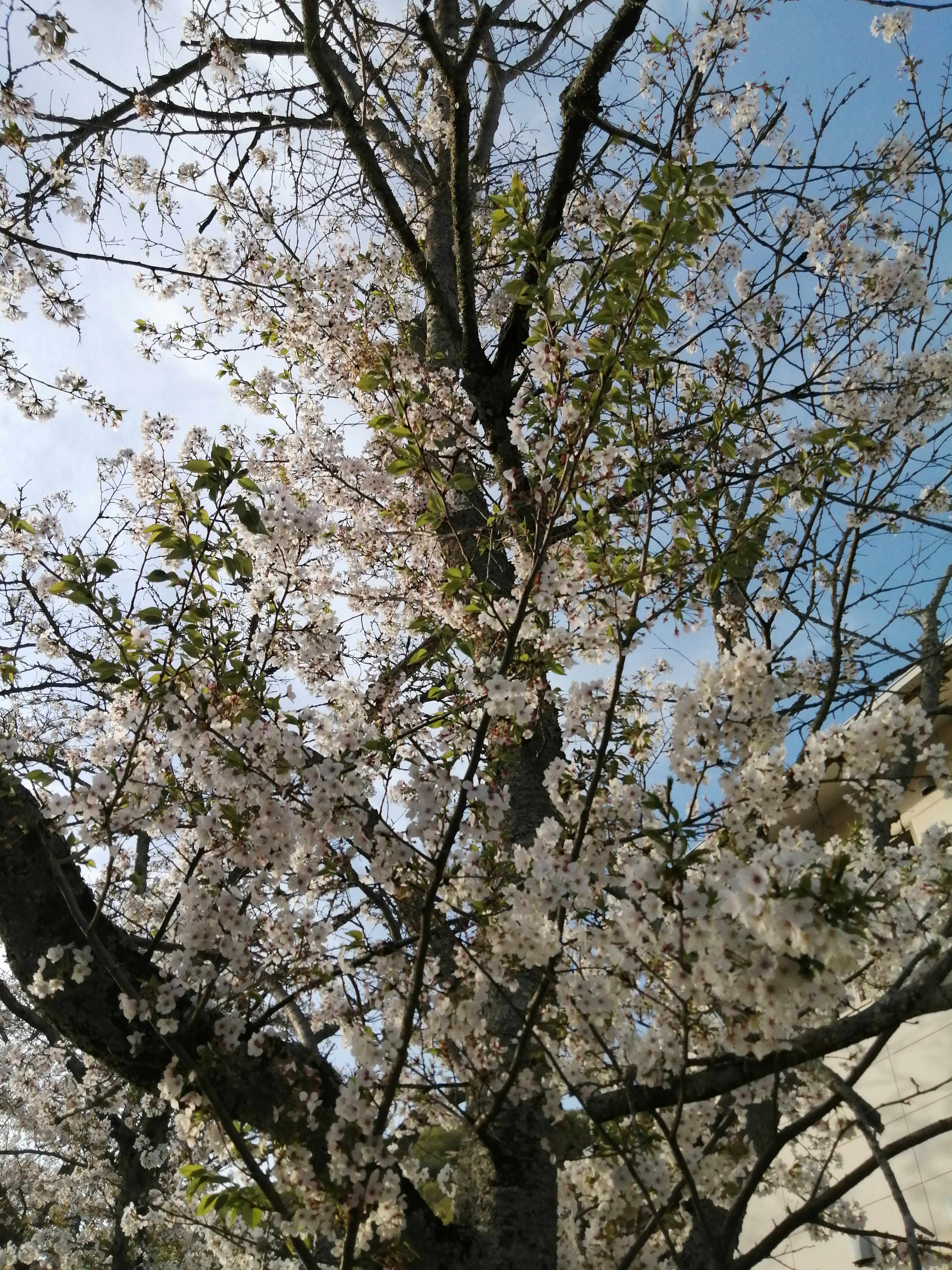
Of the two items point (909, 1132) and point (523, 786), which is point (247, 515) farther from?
point (909, 1132)

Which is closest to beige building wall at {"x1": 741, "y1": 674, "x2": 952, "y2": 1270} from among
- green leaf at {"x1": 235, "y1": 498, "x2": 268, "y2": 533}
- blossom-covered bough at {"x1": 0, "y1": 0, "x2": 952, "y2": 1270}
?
blossom-covered bough at {"x1": 0, "y1": 0, "x2": 952, "y2": 1270}

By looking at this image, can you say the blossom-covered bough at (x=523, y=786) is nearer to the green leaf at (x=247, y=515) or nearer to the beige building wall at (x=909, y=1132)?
the green leaf at (x=247, y=515)

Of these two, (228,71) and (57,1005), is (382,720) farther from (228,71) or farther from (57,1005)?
(228,71)

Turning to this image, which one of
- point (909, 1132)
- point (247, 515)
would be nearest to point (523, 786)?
point (247, 515)

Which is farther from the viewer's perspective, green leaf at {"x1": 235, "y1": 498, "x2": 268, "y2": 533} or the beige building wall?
the beige building wall

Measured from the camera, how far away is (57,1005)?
2320 mm

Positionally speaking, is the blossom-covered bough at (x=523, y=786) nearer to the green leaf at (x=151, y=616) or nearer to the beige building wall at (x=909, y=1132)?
the green leaf at (x=151, y=616)

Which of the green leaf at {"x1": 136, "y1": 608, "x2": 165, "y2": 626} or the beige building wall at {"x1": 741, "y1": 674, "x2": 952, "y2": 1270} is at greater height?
the green leaf at {"x1": 136, "y1": 608, "x2": 165, "y2": 626}

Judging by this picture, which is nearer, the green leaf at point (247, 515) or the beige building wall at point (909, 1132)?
the green leaf at point (247, 515)

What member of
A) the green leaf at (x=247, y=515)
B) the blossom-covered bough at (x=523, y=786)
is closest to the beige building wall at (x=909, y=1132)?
the blossom-covered bough at (x=523, y=786)

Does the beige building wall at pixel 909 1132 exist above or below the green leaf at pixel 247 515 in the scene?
below

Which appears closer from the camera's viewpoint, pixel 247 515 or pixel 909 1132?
pixel 247 515

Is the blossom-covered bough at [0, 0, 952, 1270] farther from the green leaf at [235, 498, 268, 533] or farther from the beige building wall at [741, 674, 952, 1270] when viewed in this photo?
the beige building wall at [741, 674, 952, 1270]

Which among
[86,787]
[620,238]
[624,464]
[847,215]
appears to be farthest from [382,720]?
[847,215]
